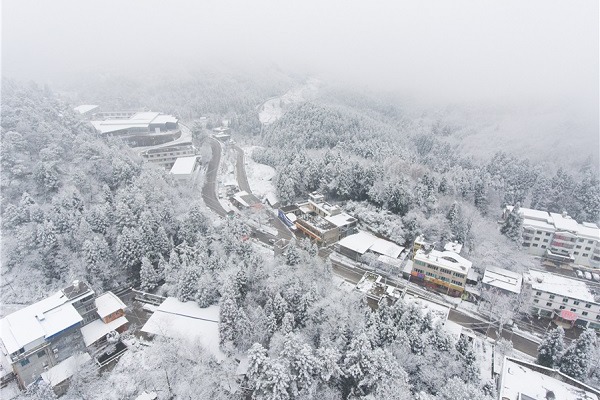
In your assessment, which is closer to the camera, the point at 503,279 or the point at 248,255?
the point at 248,255

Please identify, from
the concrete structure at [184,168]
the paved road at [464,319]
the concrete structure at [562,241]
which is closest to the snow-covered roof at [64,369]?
the paved road at [464,319]

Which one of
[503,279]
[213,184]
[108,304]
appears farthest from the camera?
[213,184]

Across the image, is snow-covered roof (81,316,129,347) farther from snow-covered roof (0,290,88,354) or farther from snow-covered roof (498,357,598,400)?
snow-covered roof (498,357,598,400)

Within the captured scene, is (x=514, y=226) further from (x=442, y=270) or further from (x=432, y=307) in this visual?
(x=432, y=307)

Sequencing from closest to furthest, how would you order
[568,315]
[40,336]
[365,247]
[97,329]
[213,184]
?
[40,336] → [97,329] → [568,315] → [365,247] → [213,184]

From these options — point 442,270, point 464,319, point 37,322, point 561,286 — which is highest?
point 37,322

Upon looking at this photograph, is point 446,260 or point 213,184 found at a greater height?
point 446,260

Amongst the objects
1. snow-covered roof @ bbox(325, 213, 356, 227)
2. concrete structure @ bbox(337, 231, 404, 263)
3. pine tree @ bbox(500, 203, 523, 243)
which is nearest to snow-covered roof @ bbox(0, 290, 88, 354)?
concrete structure @ bbox(337, 231, 404, 263)

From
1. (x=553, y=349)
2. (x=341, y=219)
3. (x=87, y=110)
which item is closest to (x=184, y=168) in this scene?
(x=341, y=219)
